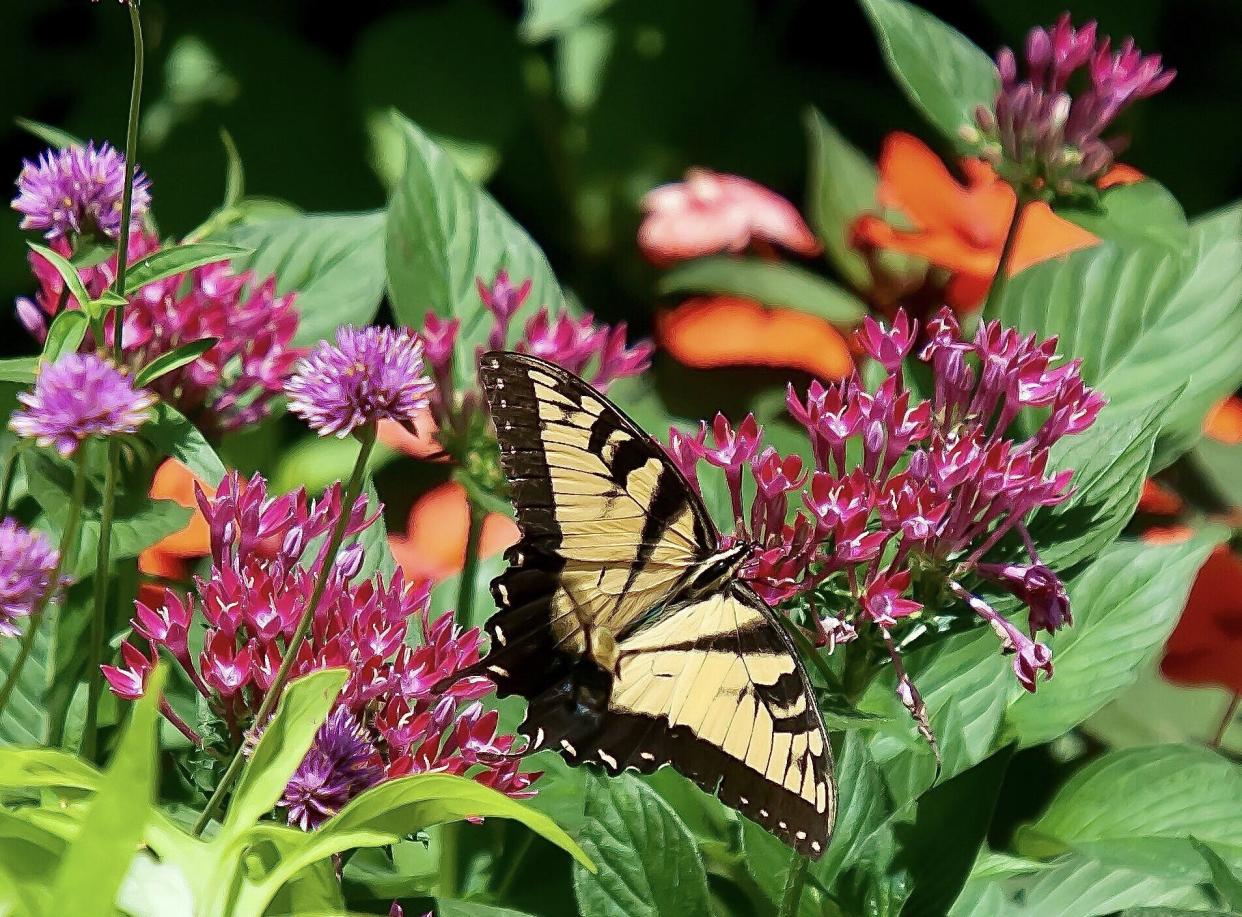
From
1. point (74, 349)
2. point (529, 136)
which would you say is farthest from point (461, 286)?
point (529, 136)

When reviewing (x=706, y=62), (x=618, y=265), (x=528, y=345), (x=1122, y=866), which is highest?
(x=706, y=62)

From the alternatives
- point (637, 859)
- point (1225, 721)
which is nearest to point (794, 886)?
point (637, 859)

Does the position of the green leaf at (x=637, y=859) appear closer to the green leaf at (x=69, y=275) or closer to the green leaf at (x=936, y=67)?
the green leaf at (x=69, y=275)

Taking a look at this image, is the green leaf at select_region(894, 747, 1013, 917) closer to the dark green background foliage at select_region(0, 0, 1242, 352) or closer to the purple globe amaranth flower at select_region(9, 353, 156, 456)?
the purple globe amaranth flower at select_region(9, 353, 156, 456)

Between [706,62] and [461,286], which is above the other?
[706,62]

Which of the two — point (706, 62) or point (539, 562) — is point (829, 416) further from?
point (706, 62)

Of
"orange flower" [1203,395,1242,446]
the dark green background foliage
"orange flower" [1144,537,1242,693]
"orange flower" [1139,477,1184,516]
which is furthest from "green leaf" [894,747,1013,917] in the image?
the dark green background foliage
